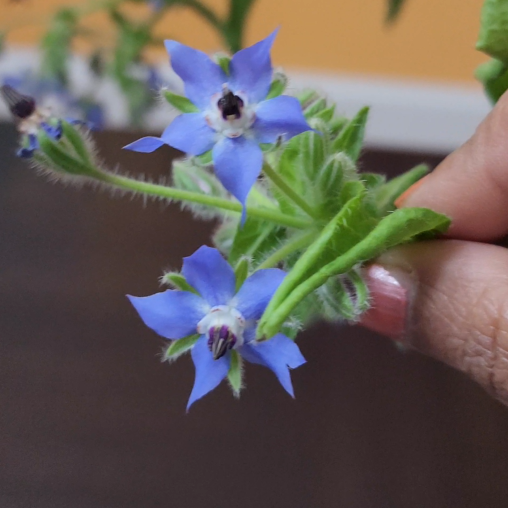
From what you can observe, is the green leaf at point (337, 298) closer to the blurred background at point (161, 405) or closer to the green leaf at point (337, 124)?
the green leaf at point (337, 124)

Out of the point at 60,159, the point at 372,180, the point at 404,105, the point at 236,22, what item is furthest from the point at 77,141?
the point at 404,105

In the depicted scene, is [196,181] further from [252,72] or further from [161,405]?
[161,405]

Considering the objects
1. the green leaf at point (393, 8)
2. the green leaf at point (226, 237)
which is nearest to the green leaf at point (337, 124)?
the green leaf at point (226, 237)

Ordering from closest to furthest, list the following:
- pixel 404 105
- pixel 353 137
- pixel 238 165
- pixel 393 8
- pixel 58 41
Answer: pixel 238 165
pixel 353 137
pixel 393 8
pixel 58 41
pixel 404 105

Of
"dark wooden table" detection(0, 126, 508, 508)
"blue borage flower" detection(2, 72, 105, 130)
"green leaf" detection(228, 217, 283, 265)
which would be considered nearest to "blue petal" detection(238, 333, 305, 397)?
"green leaf" detection(228, 217, 283, 265)

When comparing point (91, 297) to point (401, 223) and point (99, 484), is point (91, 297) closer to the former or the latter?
point (99, 484)

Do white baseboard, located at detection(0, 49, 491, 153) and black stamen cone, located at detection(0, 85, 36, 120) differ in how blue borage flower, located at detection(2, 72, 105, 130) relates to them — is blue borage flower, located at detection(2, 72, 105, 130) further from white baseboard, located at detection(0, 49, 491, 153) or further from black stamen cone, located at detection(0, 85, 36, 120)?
black stamen cone, located at detection(0, 85, 36, 120)

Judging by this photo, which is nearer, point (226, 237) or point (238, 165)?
point (238, 165)
